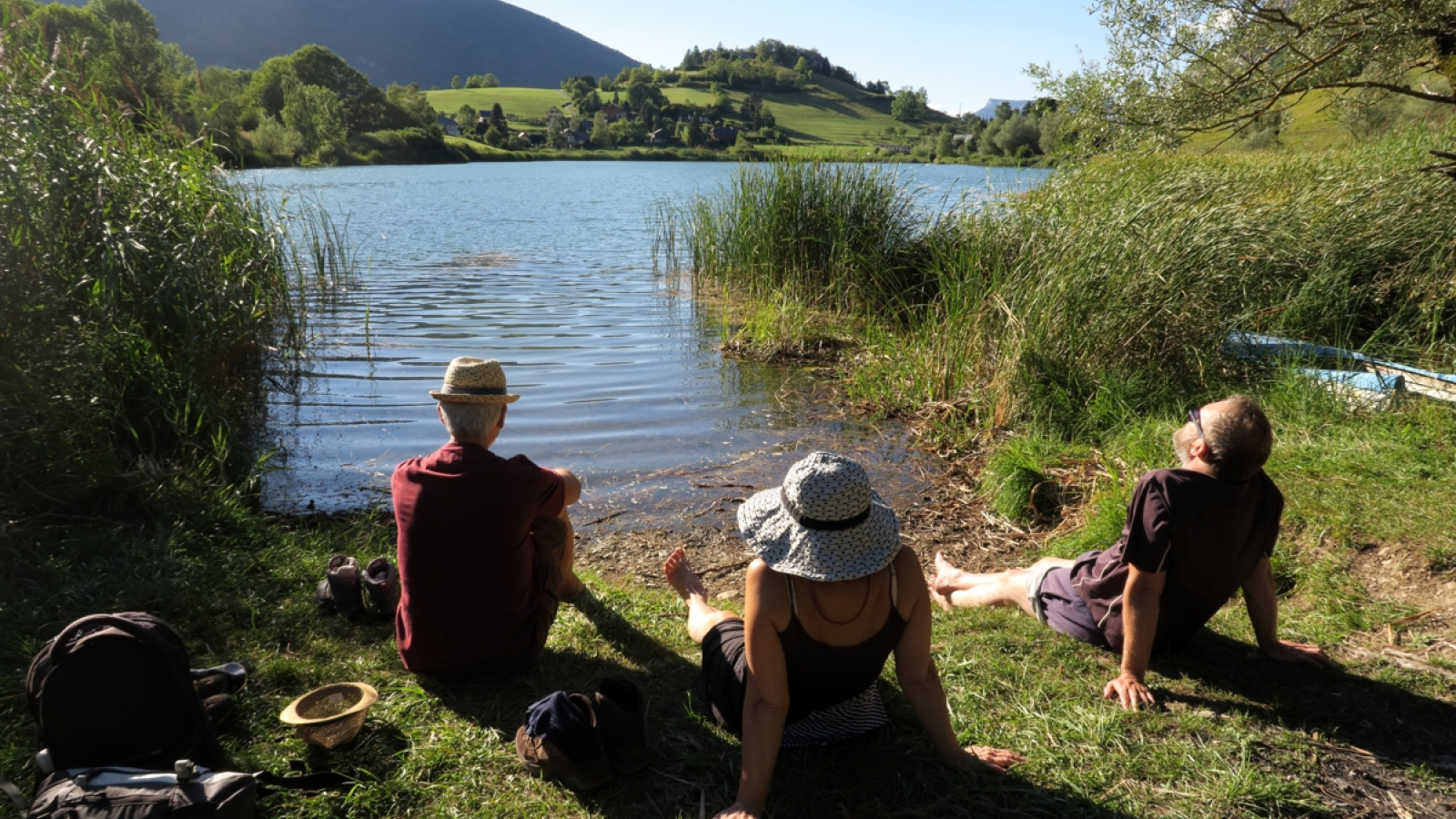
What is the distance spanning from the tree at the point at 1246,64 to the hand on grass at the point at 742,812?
A: 7.99 m

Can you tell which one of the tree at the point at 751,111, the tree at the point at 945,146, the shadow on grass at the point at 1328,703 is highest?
the tree at the point at 751,111

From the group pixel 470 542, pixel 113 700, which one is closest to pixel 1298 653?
pixel 470 542

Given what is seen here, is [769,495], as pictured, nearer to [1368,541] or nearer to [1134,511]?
[1134,511]

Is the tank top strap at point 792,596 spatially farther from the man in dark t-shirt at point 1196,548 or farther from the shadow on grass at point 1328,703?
the shadow on grass at point 1328,703

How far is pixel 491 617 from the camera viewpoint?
122 inches

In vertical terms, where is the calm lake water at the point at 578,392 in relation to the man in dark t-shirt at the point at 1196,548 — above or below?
below

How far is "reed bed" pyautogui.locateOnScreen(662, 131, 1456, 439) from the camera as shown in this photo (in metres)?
6.40

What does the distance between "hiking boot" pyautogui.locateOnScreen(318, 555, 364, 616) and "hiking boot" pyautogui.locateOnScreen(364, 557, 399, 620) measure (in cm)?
5

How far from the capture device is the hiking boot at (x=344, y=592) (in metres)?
3.64

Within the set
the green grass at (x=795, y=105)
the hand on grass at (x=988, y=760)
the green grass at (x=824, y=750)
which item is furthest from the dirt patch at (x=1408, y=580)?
the green grass at (x=795, y=105)

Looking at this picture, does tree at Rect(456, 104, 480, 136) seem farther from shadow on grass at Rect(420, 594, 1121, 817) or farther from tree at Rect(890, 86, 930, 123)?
shadow on grass at Rect(420, 594, 1121, 817)

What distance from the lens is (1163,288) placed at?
636 cm

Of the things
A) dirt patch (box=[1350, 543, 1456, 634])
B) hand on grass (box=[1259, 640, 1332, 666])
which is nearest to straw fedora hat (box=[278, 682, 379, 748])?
hand on grass (box=[1259, 640, 1332, 666])

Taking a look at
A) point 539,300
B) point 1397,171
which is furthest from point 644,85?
point 1397,171
